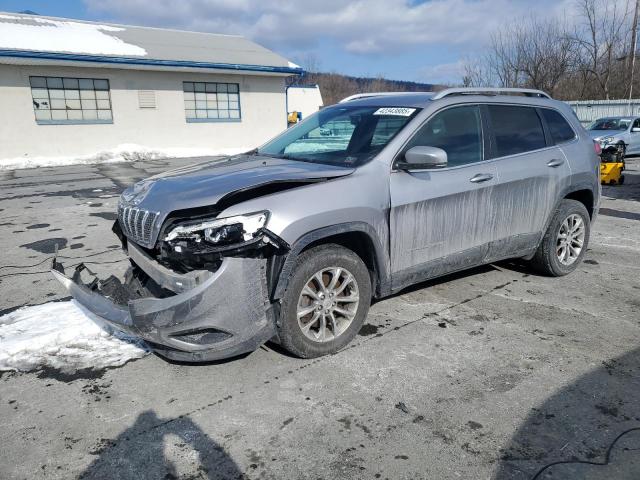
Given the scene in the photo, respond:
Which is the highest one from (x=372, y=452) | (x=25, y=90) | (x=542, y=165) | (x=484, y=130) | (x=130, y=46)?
(x=130, y=46)

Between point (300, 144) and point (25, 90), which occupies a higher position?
point (25, 90)

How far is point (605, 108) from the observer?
90.1 ft

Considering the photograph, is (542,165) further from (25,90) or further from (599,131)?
(25,90)

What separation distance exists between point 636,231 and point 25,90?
718 inches

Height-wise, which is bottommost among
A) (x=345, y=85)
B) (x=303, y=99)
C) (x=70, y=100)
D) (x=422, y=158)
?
(x=422, y=158)

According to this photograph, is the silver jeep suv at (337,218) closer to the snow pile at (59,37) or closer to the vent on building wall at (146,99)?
the snow pile at (59,37)

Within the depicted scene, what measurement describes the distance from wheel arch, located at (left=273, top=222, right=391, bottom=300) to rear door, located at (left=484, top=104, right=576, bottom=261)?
50.7 inches

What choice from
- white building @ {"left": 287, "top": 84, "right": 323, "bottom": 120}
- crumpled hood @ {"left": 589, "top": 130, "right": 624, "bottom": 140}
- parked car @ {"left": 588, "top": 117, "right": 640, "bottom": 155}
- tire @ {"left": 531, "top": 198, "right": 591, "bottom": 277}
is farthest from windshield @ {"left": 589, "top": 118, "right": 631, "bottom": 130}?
white building @ {"left": 287, "top": 84, "right": 323, "bottom": 120}

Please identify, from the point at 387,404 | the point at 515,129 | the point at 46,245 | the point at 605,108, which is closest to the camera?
the point at 387,404

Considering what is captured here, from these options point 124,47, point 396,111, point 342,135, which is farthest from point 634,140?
point 124,47

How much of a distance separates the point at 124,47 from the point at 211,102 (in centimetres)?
386

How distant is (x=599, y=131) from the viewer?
57.5 feet

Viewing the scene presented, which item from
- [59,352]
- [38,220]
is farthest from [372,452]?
[38,220]

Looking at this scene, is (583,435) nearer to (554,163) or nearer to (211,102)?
(554,163)
